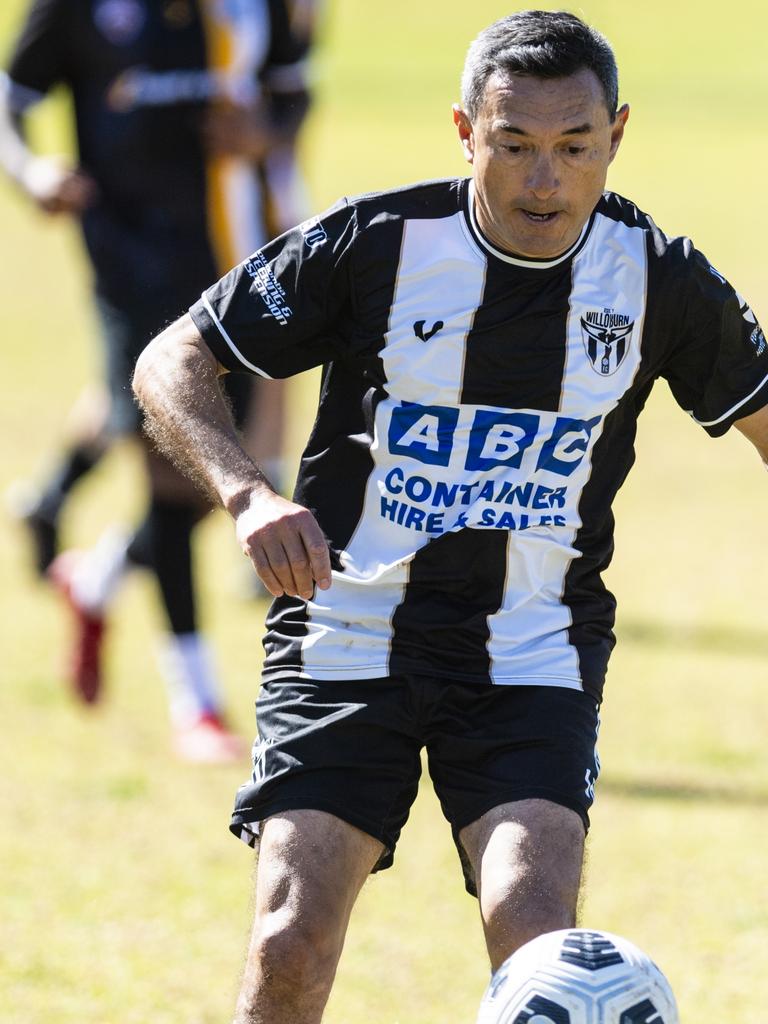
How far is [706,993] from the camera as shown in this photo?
4.46m

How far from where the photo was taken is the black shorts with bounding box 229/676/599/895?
334 cm

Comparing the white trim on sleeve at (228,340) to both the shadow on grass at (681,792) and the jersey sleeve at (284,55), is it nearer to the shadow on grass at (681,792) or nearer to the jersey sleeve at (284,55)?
the shadow on grass at (681,792)

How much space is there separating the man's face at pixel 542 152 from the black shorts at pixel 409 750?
0.88 m

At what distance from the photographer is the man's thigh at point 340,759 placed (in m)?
3.35

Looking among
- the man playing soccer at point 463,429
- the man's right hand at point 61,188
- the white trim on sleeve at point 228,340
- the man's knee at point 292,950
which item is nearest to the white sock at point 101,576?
the man's right hand at point 61,188

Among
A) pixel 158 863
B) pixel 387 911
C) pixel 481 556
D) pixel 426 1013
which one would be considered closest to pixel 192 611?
pixel 158 863

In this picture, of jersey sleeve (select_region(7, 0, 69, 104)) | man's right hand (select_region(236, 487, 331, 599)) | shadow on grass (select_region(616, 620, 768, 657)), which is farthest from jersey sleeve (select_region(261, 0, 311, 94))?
man's right hand (select_region(236, 487, 331, 599))

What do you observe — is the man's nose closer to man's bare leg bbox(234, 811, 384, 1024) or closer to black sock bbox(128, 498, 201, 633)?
man's bare leg bbox(234, 811, 384, 1024)

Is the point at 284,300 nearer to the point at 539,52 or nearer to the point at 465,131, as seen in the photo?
the point at 465,131


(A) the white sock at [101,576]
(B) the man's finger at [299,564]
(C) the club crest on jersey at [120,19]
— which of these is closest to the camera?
(B) the man's finger at [299,564]

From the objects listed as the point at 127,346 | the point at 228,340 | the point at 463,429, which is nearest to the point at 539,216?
the point at 463,429

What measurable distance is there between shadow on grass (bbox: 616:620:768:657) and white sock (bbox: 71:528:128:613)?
2.21m

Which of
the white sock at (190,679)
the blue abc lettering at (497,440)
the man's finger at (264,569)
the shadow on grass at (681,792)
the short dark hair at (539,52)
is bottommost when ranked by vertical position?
the shadow on grass at (681,792)

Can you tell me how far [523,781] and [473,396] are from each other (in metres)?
0.74
